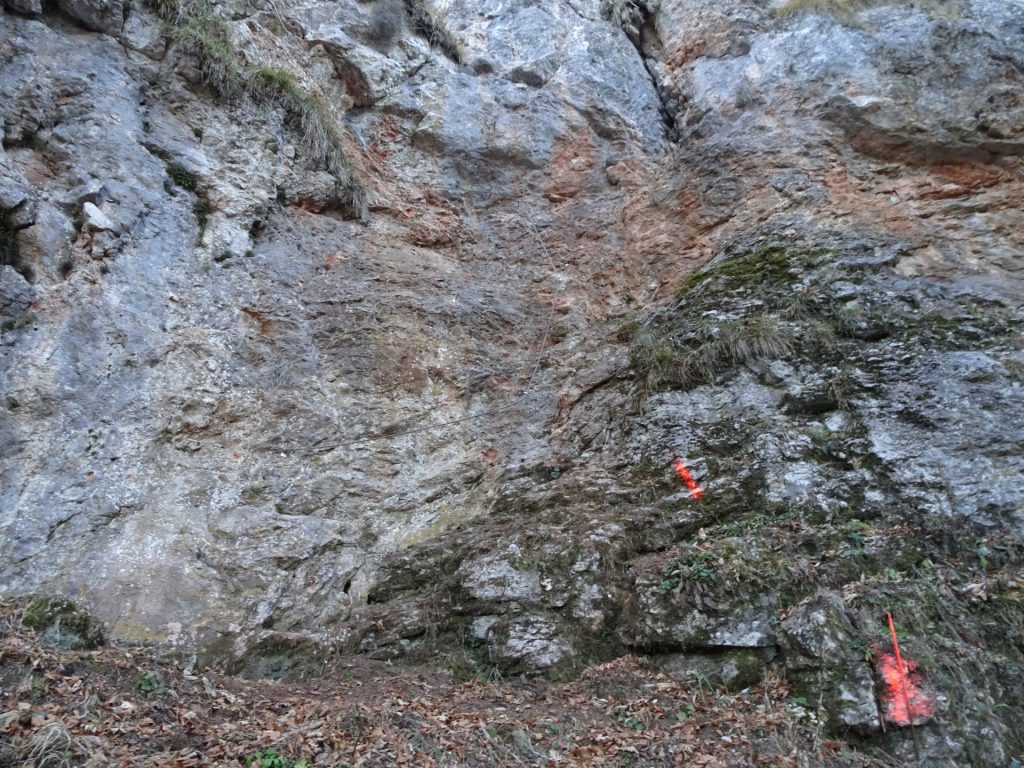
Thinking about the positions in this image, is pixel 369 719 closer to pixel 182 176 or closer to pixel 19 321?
pixel 19 321

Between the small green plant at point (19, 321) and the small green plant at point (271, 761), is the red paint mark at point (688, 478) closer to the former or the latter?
the small green plant at point (271, 761)

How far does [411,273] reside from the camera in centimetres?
795

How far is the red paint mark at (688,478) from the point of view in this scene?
5778 millimetres

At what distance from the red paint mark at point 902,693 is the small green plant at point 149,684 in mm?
4704

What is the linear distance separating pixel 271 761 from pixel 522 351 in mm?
5091

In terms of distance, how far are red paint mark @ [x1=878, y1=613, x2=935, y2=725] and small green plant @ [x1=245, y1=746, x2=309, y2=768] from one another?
11.9ft

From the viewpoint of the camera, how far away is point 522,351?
7.76 metres

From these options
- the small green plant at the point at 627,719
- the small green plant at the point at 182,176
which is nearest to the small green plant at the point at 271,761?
the small green plant at the point at 627,719

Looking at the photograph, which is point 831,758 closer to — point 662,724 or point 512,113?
point 662,724

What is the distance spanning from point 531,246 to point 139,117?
193 inches

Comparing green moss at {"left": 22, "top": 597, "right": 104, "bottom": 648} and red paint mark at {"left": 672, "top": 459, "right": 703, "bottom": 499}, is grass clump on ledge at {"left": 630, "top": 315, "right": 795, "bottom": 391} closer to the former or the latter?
red paint mark at {"left": 672, "top": 459, "right": 703, "bottom": 499}

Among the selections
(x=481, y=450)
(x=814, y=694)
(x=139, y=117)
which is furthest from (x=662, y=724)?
(x=139, y=117)

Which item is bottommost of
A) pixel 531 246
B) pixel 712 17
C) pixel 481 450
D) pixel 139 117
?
pixel 481 450

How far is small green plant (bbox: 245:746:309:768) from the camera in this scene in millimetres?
3641
